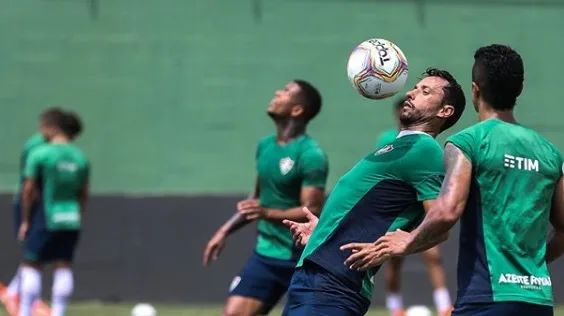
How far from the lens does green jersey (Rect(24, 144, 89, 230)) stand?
1141 centimetres

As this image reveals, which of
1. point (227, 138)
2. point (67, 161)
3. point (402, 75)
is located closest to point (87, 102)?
point (227, 138)

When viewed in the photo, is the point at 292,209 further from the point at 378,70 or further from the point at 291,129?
the point at 378,70

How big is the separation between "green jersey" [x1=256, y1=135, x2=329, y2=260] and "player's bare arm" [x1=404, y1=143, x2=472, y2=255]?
3.41 m

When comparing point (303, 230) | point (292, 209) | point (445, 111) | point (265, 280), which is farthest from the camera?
point (292, 209)

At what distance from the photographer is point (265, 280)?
813 cm

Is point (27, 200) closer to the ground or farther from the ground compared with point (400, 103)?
closer to the ground

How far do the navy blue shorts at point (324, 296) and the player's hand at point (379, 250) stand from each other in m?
0.37

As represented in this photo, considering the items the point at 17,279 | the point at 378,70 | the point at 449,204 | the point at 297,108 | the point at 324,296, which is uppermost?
the point at 378,70

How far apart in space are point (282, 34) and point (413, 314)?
433cm

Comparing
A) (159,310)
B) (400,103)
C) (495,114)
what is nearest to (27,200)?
(159,310)

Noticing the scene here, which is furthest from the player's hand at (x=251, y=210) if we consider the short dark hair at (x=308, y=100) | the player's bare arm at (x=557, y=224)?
the player's bare arm at (x=557, y=224)

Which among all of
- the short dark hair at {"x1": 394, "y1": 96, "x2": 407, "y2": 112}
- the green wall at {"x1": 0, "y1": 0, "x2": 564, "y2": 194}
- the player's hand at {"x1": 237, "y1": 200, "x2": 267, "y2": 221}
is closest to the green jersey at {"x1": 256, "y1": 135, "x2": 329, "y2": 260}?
the player's hand at {"x1": 237, "y1": 200, "x2": 267, "y2": 221}

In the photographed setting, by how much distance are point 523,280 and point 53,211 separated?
732 cm

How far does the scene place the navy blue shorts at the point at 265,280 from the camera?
8.08 metres
